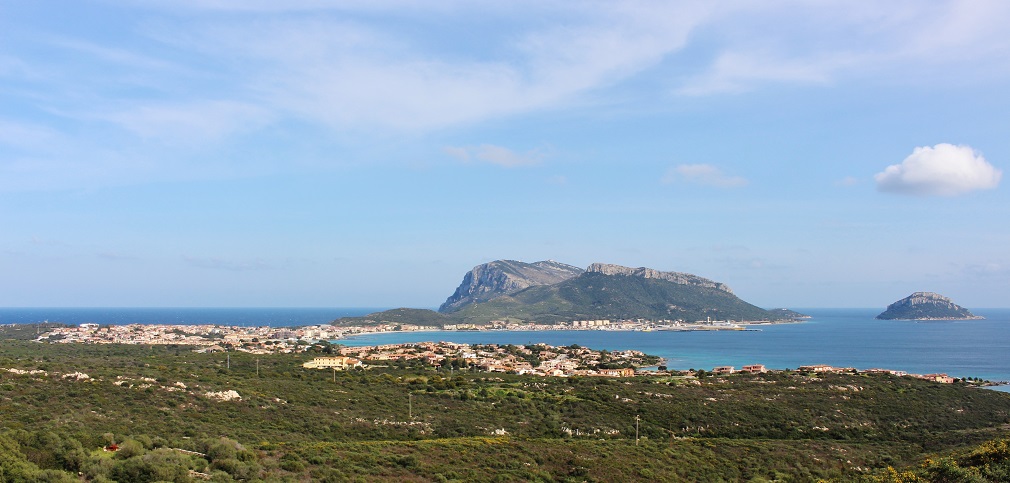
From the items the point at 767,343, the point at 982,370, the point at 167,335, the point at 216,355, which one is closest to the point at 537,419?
the point at 216,355

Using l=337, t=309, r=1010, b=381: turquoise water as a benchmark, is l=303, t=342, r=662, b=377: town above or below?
above

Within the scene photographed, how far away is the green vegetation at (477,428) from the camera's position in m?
20.0

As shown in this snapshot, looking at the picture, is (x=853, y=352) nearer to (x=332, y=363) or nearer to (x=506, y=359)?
(x=506, y=359)

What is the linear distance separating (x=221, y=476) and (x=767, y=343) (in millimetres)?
150007

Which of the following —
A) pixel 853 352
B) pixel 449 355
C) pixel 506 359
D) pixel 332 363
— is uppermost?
pixel 332 363

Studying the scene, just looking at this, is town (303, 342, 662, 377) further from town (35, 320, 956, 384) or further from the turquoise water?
the turquoise water

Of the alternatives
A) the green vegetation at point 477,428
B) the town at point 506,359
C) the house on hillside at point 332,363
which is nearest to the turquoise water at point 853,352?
the town at point 506,359

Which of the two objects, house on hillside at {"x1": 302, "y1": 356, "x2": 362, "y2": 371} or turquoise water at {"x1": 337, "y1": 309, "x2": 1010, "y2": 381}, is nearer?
house on hillside at {"x1": 302, "y1": 356, "x2": 362, "y2": 371}

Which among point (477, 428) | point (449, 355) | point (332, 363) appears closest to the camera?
point (477, 428)

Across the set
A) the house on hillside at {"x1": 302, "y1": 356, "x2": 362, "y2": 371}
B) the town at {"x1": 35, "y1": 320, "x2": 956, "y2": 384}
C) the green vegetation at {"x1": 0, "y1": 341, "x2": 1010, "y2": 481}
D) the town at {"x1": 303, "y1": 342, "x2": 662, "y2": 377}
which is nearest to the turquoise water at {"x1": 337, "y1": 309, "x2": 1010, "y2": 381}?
the town at {"x1": 303, "y1": 342, "x2": 662, "y2": 377}

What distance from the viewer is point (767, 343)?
495 ft

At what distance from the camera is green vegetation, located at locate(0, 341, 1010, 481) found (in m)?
20.0

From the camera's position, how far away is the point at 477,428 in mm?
34969

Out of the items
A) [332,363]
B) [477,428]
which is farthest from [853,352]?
[477,428]
